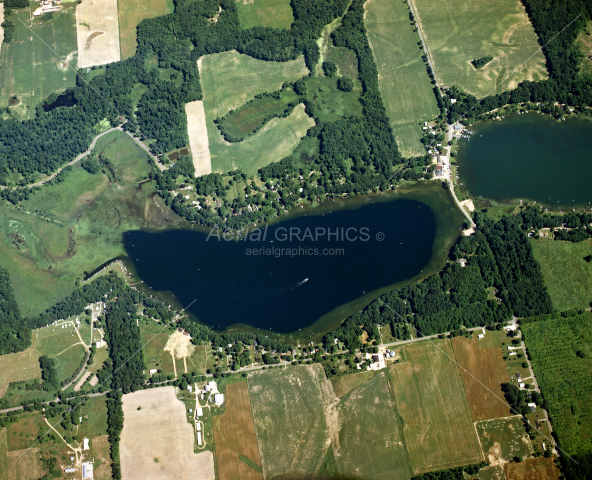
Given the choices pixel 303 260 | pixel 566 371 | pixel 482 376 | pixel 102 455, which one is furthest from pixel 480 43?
pixel 102 455

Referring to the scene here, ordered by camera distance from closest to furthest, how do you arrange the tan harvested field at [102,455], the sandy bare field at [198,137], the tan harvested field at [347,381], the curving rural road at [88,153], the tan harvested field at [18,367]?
the tan harvested field at [102,455], the tan harvested field at [347,381], the tan harvested field at [18,367], the sandy bare field at [198,137], the curving rural road at [88,153]

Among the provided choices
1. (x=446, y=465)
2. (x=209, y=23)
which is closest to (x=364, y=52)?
(x=209, y=23)

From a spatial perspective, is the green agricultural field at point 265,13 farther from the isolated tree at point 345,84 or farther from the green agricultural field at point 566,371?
the green agricultural field at point 566,371

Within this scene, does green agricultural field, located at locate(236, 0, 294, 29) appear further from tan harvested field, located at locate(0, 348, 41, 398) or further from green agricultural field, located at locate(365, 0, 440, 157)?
tan harvested field, located at locate(0, 348, 41, 398)

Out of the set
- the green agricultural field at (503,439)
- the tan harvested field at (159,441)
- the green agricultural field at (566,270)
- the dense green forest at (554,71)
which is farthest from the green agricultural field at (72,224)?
the green agricultural field at (566,270)

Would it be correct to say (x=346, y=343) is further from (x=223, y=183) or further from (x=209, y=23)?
(x=209, y=23)

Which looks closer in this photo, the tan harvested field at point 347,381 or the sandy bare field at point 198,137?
the tan harvested field at point 347,381

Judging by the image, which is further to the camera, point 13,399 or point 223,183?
point 223,183
